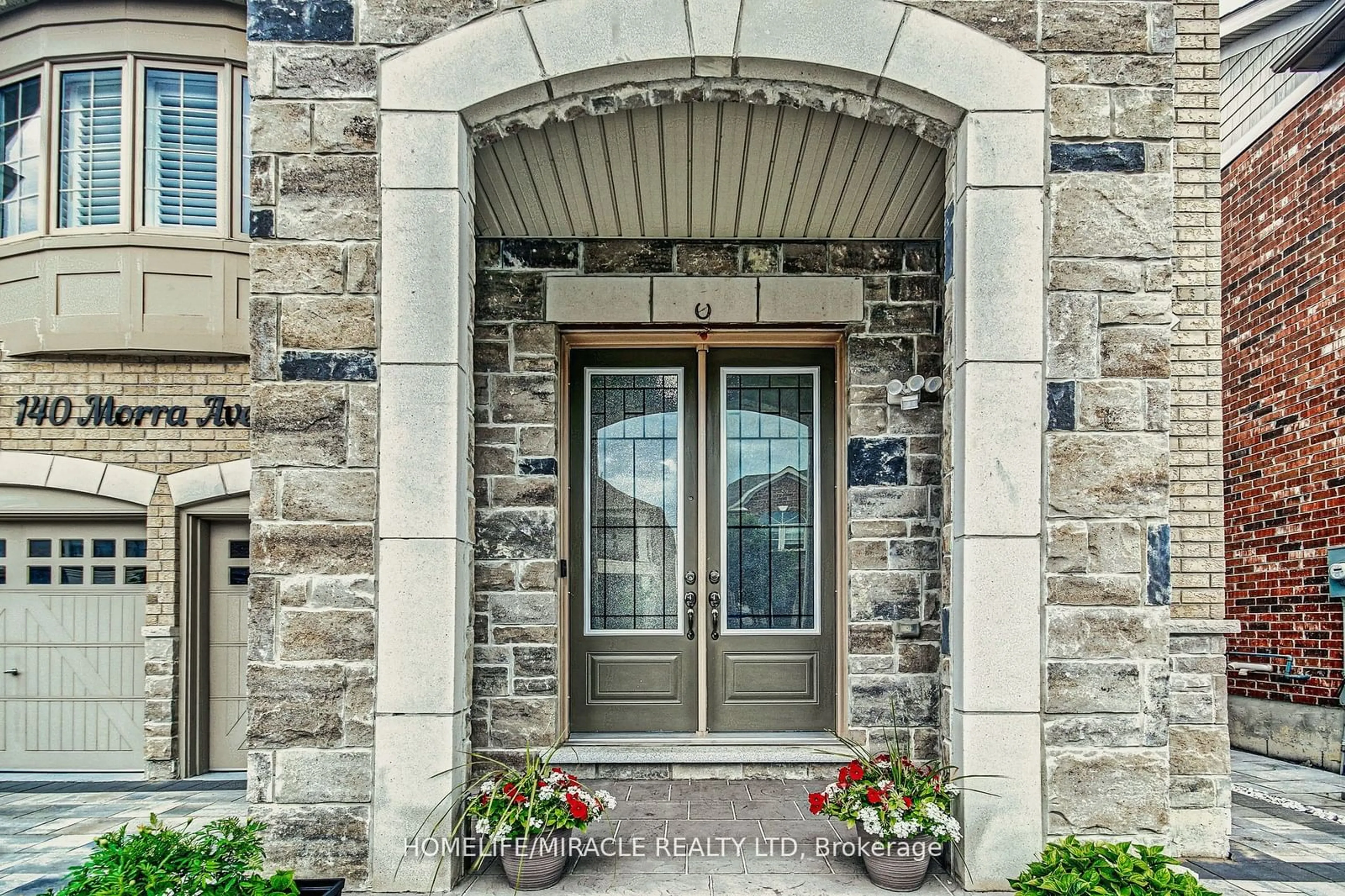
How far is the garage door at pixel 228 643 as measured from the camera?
20.5 ft

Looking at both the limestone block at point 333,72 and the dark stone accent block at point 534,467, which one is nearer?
the limestone block at point 333,72

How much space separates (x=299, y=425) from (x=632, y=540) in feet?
7.43

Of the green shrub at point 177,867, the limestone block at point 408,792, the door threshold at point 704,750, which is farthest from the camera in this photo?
the door threshold at point 704,750

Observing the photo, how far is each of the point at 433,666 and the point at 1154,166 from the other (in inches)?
137

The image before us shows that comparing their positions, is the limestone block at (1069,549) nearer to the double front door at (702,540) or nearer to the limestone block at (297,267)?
the double front door at (702,540)

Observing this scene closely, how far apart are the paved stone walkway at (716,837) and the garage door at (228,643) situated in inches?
17.9

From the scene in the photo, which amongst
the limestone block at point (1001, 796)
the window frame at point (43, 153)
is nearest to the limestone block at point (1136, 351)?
the limestone block at point (1001, 796)

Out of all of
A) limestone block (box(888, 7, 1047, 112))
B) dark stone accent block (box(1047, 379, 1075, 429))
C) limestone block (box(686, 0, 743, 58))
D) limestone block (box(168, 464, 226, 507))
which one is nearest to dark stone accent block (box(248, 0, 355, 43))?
limestone block (box(686, 0, 743, 58))

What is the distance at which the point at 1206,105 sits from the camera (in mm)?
4516

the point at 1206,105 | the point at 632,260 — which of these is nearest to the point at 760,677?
the point at 632,260

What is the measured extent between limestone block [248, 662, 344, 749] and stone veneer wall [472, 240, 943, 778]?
1459 millimetres

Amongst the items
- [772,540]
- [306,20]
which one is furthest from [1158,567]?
[306,20]

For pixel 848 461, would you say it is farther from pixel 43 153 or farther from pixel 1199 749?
pixel 43 153

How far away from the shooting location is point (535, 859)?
11.4 ft
